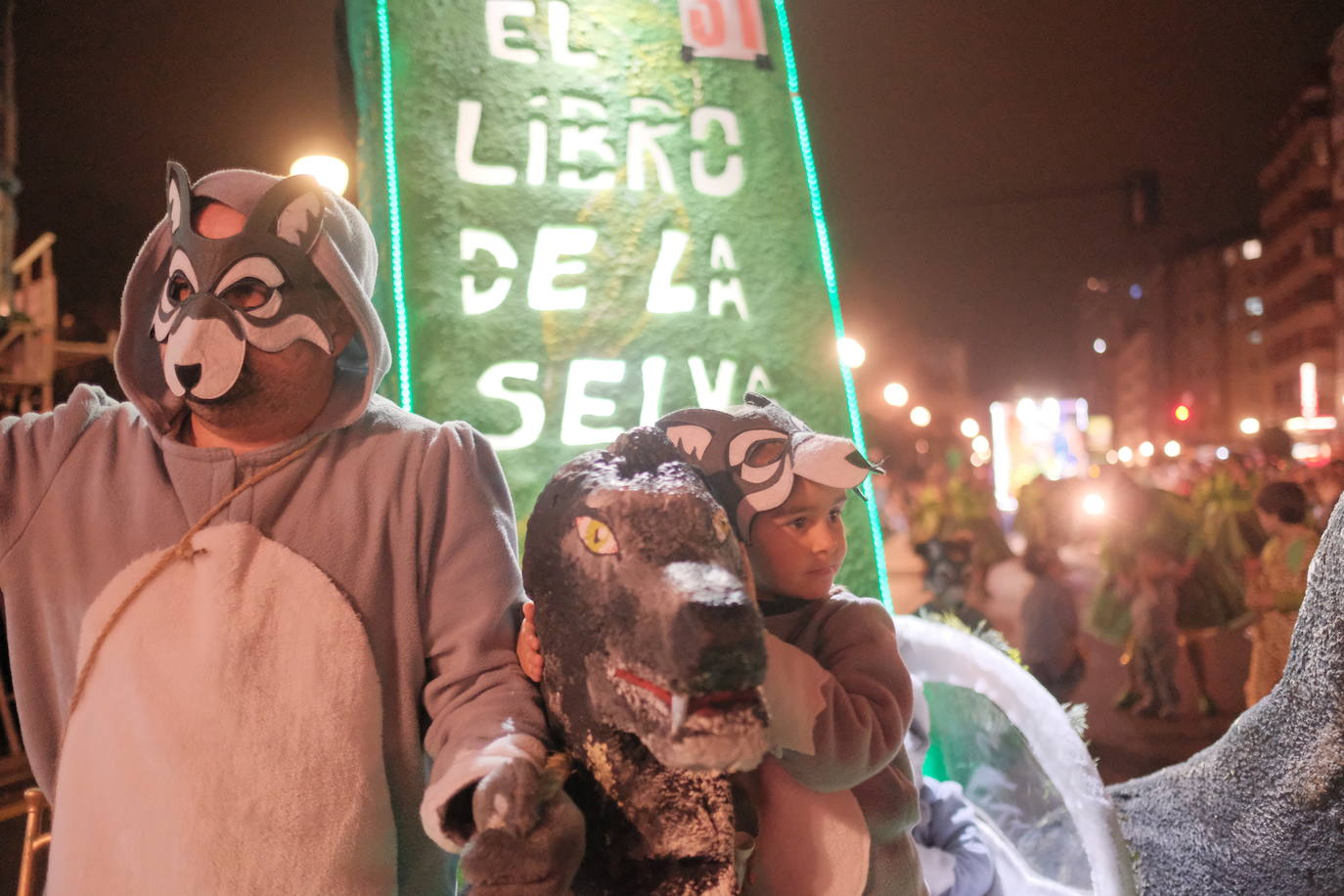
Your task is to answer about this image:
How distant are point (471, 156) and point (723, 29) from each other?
105cm

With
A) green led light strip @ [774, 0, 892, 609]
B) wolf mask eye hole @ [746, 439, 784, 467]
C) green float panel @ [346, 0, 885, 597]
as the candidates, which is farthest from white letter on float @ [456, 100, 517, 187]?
wolf mask eye hole @ [746, 439, 784, 467]

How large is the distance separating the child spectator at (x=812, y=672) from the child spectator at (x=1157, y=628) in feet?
17.7

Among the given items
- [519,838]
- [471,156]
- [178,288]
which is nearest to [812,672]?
[519,838]

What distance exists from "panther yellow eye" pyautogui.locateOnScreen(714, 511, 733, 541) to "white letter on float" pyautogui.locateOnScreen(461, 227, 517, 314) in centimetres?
180

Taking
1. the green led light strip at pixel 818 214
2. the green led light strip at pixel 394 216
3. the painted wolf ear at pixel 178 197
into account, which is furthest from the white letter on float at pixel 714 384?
the painted wolf ear at pixel 178 197

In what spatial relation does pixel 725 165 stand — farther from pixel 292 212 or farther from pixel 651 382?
pixel 292 212

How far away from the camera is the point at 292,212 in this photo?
1575 mm

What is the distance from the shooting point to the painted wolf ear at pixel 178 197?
1.57 meters

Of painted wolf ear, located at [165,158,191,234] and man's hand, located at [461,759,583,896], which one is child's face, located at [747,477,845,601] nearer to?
man's hand, located at [461,759,583,896]

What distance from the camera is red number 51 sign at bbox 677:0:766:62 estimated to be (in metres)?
3.28

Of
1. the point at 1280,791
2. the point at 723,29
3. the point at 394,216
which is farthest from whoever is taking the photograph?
the point at 723,29

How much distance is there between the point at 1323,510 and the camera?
5.47 meters

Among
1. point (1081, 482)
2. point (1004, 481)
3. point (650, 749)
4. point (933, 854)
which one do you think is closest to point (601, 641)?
point (650, 749)

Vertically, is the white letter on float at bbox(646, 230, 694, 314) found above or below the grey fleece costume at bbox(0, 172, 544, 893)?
above
